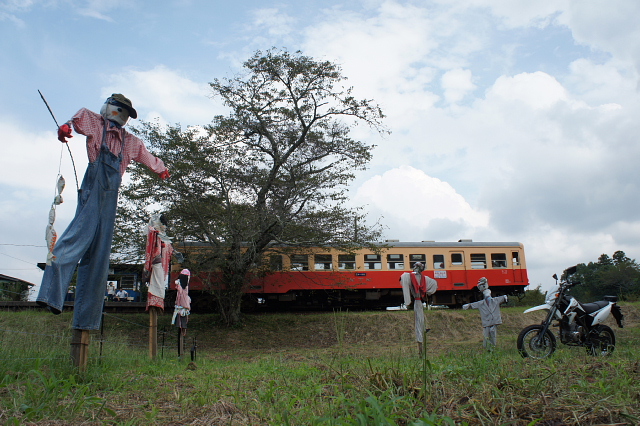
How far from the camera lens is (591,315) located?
5.95 meters

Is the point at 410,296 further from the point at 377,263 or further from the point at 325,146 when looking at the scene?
the point at 377,263

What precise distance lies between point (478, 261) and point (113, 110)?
15.1 metres

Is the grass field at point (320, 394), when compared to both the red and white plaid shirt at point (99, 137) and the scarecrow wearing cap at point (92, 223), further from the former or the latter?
the red and white plaid shirt at point (99, 137)

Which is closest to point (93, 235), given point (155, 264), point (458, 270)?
point (155, 264)

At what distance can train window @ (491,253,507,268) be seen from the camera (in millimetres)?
16547

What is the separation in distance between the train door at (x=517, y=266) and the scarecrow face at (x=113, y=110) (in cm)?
1589

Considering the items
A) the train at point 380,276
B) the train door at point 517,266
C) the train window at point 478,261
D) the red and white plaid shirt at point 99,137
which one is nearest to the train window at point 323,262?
the train at point 380,276

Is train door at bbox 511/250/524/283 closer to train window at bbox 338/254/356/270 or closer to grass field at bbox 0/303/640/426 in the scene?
train window at bbox 338/254/356/270

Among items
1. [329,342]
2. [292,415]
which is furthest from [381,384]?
[329,342]

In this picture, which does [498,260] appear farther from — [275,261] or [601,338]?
[601,338]

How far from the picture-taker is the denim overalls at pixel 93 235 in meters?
3.10

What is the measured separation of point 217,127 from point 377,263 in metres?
7.31

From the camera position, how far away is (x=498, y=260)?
1659 centimetres

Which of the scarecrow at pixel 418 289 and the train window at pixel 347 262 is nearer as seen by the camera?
the scarecrow at pixel 418 289
